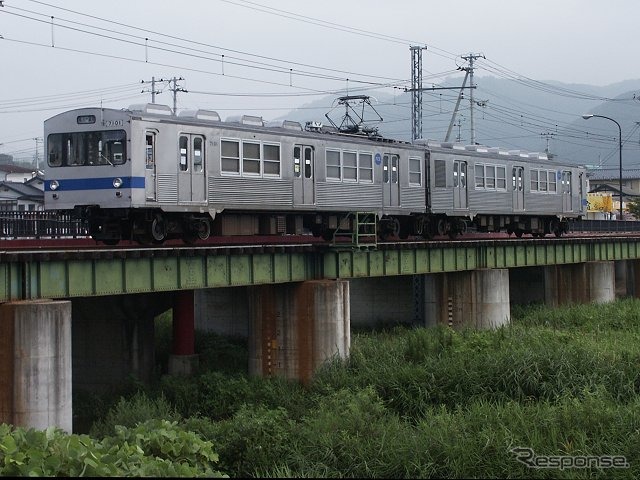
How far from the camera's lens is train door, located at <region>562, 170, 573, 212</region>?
142 ft

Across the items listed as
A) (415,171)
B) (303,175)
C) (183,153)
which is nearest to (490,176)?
(415,171)

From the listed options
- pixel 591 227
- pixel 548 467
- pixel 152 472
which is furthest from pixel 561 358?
pixel 591 227

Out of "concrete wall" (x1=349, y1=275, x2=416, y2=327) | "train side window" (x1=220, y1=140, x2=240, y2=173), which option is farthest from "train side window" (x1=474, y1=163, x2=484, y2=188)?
"train side window" (x1=220, y1=140, x2=240, y2=173)

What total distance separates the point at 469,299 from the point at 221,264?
47.0 feet

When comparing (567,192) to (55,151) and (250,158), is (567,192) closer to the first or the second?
(250,158)

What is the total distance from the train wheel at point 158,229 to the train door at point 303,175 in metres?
4.70

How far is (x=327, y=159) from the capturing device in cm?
2922

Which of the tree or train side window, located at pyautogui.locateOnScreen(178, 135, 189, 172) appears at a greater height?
the tree

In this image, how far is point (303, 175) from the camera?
2820cm

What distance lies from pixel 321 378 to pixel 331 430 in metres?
6.43

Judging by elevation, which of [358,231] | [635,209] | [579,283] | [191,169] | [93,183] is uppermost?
[635,209]

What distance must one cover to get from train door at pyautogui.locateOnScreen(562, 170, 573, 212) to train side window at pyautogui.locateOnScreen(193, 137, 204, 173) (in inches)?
895

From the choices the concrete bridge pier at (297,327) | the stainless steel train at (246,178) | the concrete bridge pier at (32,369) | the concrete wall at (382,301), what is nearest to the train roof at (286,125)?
the stainless steel train at (246,178)

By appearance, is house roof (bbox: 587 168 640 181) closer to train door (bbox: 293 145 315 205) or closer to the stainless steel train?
the stainless steel train
